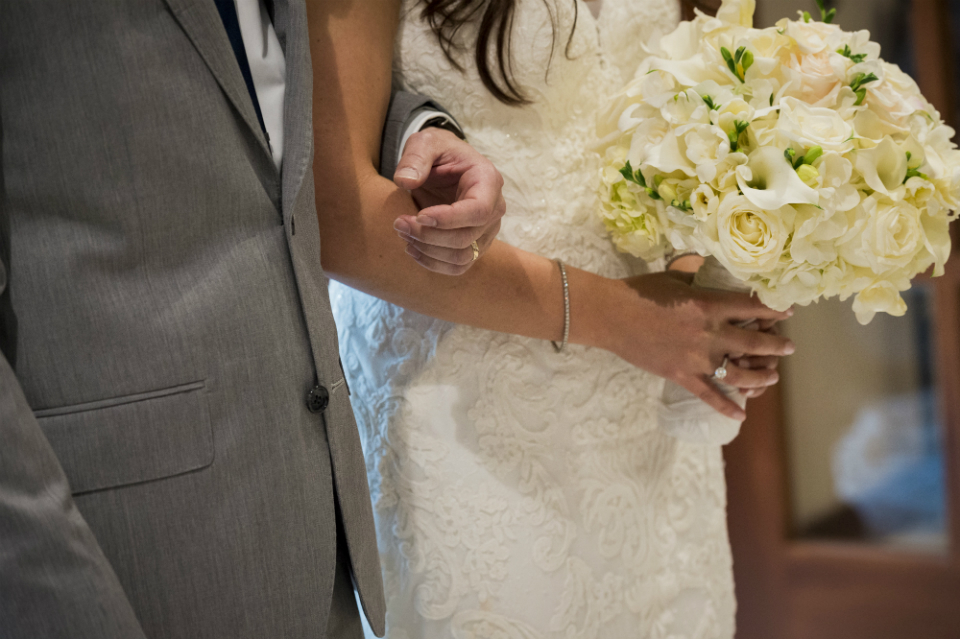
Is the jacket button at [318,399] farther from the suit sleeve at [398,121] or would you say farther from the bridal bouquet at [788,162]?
the bridal bouquet at [788,162]

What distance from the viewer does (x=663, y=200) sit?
0.93 m

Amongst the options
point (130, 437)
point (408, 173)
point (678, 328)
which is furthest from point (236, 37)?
point (678, 328)

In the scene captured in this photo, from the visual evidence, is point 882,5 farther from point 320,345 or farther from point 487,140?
point 320,345

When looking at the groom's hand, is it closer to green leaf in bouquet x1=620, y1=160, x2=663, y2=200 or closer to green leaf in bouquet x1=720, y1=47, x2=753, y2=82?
green leaf in bouquet x1=620, y1=160, x2=663, y2=200

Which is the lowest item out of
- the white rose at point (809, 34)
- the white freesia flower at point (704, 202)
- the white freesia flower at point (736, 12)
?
the white freesia flower at point (704, 202)

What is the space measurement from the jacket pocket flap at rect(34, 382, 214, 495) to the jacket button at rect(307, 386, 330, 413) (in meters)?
0.10

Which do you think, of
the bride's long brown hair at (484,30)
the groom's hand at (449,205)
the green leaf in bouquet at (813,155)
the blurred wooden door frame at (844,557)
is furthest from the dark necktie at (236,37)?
the blurred wooden door frame at (844,557)

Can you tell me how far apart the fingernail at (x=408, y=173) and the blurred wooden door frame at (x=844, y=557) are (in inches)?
49.6

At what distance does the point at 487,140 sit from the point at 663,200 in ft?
0.87

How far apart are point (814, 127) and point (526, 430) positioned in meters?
0.52

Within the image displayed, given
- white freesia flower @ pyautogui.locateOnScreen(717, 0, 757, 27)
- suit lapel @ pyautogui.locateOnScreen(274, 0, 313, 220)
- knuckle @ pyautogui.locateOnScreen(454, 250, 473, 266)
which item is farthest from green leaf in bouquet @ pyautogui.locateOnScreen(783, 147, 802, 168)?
suit lapel @ pyautogui.locateOnScreen(274, 0, 313, 220)

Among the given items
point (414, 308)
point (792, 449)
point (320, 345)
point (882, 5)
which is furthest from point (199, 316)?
point (882, 5)

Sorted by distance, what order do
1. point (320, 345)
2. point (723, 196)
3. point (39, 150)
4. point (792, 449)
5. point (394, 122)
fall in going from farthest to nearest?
point (792, 449), point (394, 122), point (723, 196), point (320, 345), point (39, 150)

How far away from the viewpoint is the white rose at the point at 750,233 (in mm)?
826
